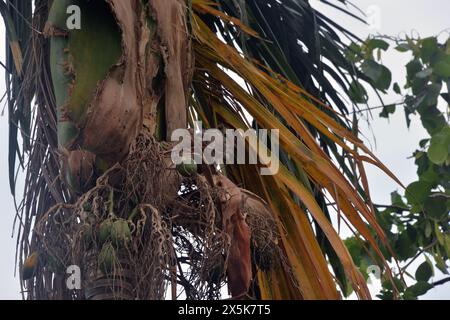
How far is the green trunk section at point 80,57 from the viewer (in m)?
2.42

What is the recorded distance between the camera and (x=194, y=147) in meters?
2.52

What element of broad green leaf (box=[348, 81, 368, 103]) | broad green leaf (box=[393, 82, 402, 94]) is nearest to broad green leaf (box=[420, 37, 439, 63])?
broad green leaf (box=[393, 82, 402, 94])

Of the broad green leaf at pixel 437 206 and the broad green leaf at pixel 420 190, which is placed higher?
the broad green leaf at pixel 420 190

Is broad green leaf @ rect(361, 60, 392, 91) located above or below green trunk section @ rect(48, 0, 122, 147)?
above

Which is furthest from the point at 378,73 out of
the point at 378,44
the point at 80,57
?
the point at 80,57

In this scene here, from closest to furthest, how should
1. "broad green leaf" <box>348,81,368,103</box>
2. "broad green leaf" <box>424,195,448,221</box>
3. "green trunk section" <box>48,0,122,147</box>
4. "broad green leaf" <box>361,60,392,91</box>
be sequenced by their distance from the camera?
"green trunk section" <box>48,0,122,147</box> < "broad green leaf" <box>348,81,368,103</box> < "broad green leaf" <box>361,60,392,91</box> < "broad green leaf" <box>424,195,448,221</box>

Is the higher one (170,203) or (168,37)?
(168,37)

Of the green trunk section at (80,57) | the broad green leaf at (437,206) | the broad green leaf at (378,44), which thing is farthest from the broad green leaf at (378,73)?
the green trunk section at (80,57)

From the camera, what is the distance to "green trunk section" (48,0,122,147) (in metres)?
2.42

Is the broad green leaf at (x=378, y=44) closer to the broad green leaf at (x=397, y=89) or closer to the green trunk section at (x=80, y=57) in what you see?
the broad green leaf at (x=397, y=89)

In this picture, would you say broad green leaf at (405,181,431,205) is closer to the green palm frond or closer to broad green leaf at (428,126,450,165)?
broad green leaf at (428,126,450,165)
